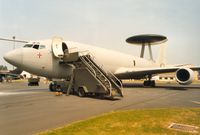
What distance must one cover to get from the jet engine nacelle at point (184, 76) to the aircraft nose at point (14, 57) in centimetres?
1560

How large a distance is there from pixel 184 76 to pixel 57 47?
1369cm

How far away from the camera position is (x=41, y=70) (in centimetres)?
1938

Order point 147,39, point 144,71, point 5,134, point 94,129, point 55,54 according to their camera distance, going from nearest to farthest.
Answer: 1. point 5,134
2. point 94,129
3. point 55,54
4. point 144,71
5. point 147,39

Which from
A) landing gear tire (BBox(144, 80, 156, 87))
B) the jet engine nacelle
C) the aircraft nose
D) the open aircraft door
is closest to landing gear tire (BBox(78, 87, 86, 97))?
the open aircraft door

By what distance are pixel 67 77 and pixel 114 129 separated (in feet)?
45.4

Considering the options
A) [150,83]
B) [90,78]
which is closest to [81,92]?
[90,78]

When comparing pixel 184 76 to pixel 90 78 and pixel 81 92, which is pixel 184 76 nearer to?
pixel 90 78

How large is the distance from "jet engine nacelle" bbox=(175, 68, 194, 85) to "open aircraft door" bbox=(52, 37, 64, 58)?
1244cm

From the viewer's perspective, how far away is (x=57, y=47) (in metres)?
19.8

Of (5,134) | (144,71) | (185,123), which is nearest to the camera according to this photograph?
(5,134)

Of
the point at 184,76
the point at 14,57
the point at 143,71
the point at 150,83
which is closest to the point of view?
the point at 14,57

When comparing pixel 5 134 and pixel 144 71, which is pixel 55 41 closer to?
pixel 144 71

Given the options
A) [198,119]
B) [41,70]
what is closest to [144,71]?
[41,70]

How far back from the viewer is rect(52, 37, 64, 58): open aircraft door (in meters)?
19.4
